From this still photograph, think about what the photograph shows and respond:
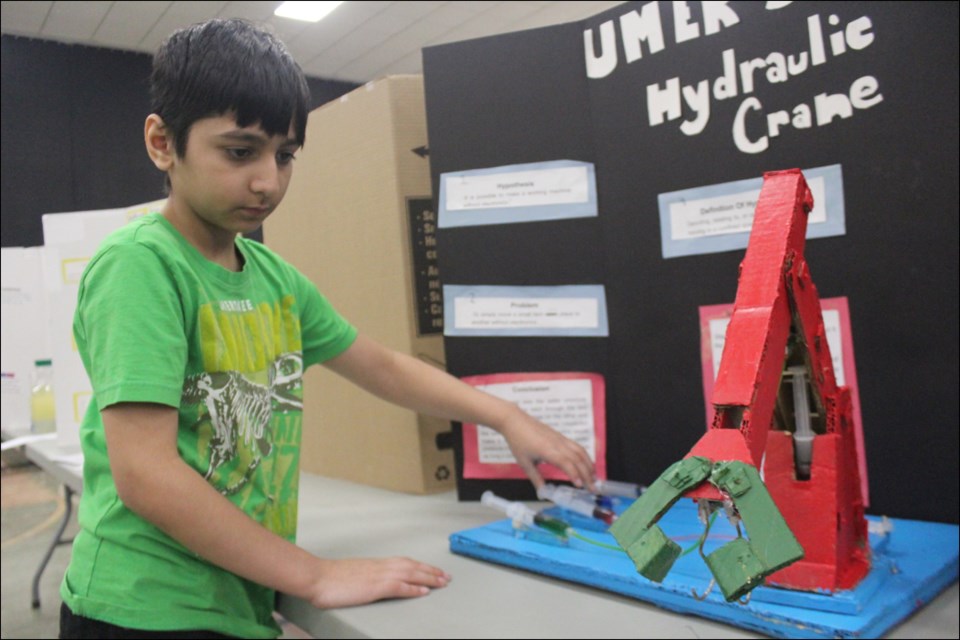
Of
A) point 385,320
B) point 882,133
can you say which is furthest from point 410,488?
point 882,133

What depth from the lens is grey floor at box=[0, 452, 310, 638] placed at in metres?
2.18

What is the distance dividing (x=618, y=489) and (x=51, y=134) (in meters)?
4.31

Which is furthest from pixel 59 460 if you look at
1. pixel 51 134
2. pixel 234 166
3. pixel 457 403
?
pixel 51 134

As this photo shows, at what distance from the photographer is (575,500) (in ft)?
2.80

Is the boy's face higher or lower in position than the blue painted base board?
higher

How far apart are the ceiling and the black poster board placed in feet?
9.10

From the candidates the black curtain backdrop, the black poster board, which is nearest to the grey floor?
the black poster board

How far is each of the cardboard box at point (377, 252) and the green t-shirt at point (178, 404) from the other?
1.01 ft

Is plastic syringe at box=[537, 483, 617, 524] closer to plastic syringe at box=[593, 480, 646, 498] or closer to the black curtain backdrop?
plastic syringe at box=[593, 480, 646, 498]

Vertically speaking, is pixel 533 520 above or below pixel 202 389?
below

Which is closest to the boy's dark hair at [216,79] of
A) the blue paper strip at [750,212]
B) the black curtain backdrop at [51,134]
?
the blue paper strip at [750,212]

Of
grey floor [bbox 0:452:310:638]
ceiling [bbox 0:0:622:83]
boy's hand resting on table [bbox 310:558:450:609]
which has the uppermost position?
ceiling [bbox 0:0:622:83]

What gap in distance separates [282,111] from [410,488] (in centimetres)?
69

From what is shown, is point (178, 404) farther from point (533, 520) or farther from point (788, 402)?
point (788, 402)
